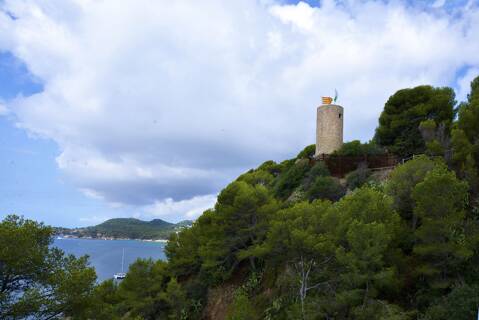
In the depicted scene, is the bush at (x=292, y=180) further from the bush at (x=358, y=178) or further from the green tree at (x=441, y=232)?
the green tree at (x=441, y=232)

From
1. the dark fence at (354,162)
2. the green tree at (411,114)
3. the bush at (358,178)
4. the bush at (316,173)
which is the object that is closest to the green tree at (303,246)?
the bush at (358,178)

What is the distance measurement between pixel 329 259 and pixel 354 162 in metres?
16.6

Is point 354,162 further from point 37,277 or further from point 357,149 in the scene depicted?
point 37,277

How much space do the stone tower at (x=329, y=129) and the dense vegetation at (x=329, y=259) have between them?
936 centimetres

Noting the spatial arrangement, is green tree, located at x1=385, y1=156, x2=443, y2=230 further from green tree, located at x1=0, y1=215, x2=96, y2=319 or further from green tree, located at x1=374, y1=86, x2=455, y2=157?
green tree, located at x1=0, y1=215, x2=96, y2=319

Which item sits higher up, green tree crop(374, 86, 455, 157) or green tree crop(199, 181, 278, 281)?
green tree crop(374, 86, 455, 157)

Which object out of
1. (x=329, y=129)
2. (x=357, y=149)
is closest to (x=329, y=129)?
(x=329, y=129)

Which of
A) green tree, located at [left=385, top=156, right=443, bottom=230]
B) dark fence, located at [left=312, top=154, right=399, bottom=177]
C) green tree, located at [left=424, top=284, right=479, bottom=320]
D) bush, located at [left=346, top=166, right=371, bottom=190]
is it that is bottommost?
green tree, located at [left=424, top=284, right=479, bottom=320]

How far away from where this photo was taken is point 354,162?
31.9 m

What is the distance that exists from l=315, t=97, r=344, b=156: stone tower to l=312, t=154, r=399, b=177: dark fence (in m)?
1.70

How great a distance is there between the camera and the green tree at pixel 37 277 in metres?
11.6

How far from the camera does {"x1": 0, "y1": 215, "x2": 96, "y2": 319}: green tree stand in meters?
11.6

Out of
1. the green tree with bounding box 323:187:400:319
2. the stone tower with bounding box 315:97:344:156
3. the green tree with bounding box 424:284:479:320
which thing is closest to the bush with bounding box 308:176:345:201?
the stone tower with bounding box 315:97:344:156

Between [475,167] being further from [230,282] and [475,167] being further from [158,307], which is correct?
[158,307]
